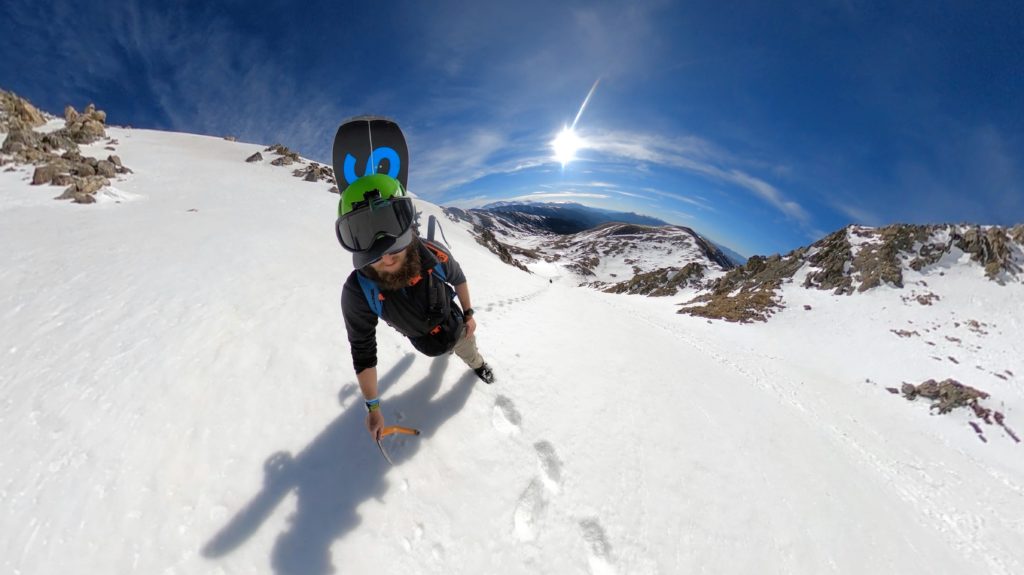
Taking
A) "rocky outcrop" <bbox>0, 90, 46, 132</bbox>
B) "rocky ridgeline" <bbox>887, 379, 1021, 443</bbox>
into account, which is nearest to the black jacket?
"rocky ridgeline" <bbox>887, 379, 1021, 443</bbox>

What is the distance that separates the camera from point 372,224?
319 centimetres

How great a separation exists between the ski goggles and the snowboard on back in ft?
5.27

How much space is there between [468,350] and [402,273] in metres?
1.87

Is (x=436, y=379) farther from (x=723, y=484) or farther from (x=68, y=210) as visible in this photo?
(x=68, y=210)

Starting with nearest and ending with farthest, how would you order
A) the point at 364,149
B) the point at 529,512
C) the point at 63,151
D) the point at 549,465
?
1. the point at 529,512
2. the point at 549,465
3. the point at 364,149
4. the point at 63,151

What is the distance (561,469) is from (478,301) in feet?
18.6

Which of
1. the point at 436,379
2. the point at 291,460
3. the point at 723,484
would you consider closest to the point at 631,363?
the point at 723,484

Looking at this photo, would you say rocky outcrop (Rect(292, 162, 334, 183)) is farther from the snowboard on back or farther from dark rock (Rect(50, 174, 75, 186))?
the snowboard on back

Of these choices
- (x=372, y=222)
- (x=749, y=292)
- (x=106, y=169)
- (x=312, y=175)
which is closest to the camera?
(x=372, y=222)

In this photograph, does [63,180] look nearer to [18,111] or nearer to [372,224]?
[372,224]

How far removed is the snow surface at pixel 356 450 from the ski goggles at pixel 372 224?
246 cm

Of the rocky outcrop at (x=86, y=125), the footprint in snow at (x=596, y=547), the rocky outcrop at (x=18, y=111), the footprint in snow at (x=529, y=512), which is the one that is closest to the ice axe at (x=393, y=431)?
the footprint in snow at (x=529, y=512)

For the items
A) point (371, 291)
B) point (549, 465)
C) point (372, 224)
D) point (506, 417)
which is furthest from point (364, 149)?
point (549, 465)

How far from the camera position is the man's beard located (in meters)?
→ 3.44
